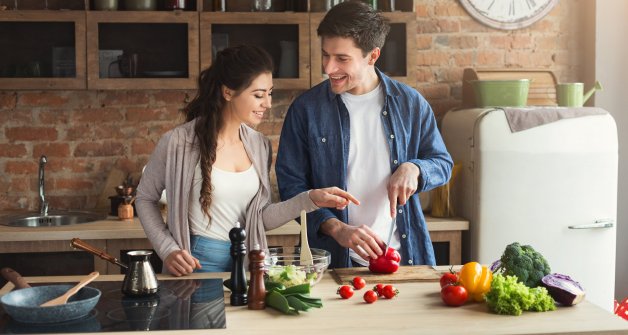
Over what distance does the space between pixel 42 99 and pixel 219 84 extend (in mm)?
1789

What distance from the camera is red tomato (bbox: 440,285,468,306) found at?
7.42 feet

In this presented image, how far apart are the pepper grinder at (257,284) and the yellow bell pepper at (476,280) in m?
0.58

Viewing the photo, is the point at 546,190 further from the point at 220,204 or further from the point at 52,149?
the point at 52,149

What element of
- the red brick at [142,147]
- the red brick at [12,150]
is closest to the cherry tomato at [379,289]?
the red brick at [142,147]

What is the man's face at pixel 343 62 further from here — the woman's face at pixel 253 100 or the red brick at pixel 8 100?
the red brick at pixel 8 100

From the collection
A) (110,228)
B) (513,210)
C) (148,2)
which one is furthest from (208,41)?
(513,210)

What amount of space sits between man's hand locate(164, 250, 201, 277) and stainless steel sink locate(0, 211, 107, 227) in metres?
1.55

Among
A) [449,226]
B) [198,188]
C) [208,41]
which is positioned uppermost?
[208,41]

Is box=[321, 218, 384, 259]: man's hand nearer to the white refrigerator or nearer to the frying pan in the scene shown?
the frying pan

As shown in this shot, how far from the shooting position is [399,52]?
431 cm

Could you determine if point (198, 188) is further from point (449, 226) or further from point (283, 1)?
point (283, 1)

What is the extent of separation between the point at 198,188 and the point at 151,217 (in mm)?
194

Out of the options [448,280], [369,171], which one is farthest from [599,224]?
[448,280]

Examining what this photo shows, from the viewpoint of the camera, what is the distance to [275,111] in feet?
15.0
